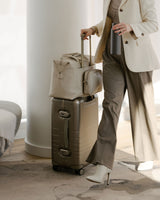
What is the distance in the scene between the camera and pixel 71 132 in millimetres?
2996

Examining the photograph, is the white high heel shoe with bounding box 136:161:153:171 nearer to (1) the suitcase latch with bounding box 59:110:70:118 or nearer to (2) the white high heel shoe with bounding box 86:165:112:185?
(2) the white high heel shoe with bounding box 86:165:112:185

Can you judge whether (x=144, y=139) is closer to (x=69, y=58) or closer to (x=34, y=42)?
(x=69, y=58)

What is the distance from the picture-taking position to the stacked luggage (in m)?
2.92

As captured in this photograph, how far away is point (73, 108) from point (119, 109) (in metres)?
0.35

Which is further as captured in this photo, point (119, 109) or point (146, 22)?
point (119, 109)

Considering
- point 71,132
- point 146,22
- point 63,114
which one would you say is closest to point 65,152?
point 71,132

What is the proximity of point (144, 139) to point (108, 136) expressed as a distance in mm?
402

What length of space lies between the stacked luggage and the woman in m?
0.13

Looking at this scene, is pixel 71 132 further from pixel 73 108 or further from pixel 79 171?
pixel 79 171

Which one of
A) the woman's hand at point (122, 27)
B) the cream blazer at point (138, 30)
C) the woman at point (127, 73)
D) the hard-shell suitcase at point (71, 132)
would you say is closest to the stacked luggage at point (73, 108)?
the hard-shell suitcase at point (71, 132)

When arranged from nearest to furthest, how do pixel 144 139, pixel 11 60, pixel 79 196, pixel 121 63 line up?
pixel 79 196 < pixel 121 63 < pixel 144 139 < pixel 11 60

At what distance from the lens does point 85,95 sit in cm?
301

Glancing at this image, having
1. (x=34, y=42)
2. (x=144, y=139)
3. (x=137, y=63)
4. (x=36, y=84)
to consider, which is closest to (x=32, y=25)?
(x=34, y=42)

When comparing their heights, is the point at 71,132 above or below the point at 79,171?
above
